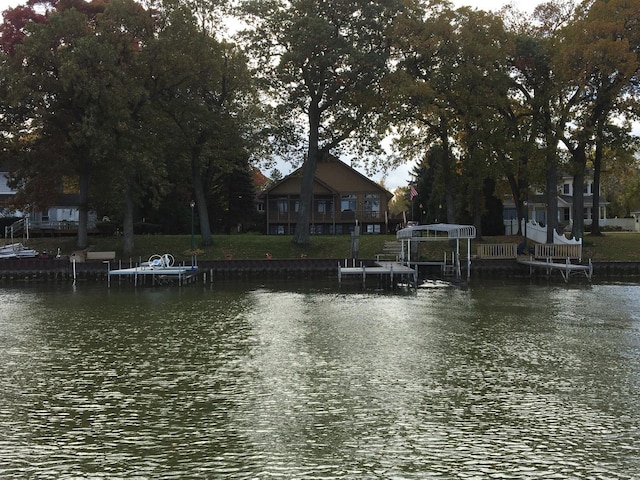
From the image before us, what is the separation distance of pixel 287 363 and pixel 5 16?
38.9 m

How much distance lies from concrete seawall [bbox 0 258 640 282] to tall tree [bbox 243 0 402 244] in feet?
36.7

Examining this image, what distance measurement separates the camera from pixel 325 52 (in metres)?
42.3

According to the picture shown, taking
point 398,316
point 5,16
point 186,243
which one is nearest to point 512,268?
point 398,316

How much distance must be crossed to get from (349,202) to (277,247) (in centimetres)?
1909

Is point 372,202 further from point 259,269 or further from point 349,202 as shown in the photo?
point 259,269

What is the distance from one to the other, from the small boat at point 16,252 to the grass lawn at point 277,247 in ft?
8.06

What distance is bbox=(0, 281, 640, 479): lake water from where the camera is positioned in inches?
336

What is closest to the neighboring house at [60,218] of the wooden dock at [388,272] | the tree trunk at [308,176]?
the tree trunk at [308,176]

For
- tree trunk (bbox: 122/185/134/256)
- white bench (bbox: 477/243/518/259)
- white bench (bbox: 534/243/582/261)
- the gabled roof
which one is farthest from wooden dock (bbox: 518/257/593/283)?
tree trunk (bbox: 122/185/134/256)

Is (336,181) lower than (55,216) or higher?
higher

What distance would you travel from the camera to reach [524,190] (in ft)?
154

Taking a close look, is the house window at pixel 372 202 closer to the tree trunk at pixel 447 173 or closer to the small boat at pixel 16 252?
the tree trunk at pixel 447 173

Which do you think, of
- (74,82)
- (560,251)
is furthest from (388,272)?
(74,82)

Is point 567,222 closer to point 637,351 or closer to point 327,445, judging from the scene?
point 637,351
